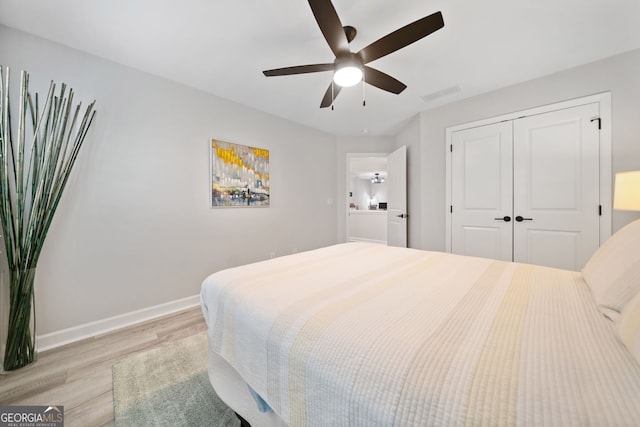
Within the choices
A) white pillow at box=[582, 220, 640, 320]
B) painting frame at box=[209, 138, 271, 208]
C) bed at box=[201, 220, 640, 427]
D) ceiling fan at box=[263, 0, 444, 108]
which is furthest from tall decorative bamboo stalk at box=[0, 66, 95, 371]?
white pillow at box=[582, 220, 640, 320]

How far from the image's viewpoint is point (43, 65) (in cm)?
182

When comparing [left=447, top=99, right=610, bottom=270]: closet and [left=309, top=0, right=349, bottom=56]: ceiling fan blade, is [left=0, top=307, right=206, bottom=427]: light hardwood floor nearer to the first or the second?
[left=309, top=0, right=349, bottom=56]: ceiling fan blade

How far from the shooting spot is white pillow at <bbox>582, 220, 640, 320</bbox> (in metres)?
0.79

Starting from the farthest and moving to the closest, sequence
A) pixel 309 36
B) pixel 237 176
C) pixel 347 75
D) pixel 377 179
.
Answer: pixel 377 179 → pixel 237 176 → pixel 309 36 → pixel 347 75

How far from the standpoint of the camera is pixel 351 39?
68.9 inches

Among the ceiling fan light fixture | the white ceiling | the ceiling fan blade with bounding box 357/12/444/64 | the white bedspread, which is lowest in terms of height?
the white bedspread

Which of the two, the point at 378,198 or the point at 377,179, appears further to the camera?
the point at 378,198

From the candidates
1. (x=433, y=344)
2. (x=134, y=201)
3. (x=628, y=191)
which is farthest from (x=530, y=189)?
(x=134, y=201)

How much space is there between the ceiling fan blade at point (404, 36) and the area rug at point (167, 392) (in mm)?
2289

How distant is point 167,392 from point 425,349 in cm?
152

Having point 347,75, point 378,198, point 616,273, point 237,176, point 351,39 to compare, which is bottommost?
point 616,273

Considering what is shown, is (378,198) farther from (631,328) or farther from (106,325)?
(631,328)

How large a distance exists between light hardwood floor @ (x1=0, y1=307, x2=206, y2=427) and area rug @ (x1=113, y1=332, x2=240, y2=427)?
8 centimetres

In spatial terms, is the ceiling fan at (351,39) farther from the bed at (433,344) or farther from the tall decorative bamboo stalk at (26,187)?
the tall decorative bamboo stalk at (26,187)
